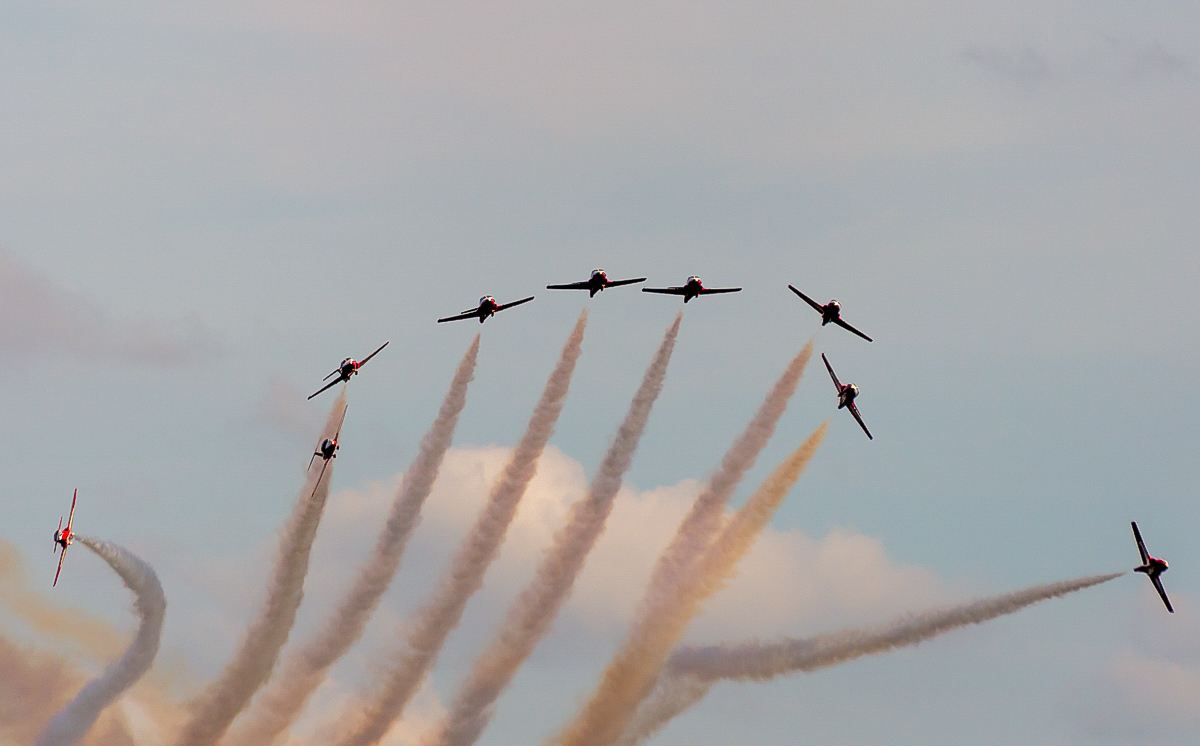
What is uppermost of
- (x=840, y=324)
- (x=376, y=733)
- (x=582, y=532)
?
(x=840, y=324)

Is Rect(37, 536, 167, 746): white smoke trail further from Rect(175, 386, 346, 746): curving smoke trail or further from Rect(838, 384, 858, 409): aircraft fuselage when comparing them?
Rect(838, 384, 858, 409): aircraft fuselage

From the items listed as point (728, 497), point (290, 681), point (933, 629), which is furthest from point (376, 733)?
point (933, 629)

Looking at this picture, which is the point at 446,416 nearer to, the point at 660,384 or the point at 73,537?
the point at 660,384

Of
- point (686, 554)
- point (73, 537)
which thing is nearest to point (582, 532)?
point (686, 554)

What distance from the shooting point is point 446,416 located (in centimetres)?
15212

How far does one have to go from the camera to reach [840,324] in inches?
5871

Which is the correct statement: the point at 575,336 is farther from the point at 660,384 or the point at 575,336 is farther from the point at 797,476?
the point at 797,476

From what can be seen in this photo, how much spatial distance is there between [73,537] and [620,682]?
125 ft

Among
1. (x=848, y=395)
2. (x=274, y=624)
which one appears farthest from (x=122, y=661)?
(x=848, y=395)

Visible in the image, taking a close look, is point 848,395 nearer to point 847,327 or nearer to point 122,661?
point 847,327

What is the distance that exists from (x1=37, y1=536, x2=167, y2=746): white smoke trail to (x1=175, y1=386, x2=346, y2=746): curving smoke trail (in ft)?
16.8

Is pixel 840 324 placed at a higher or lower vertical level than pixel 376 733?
higher

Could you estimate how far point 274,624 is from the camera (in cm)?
15400

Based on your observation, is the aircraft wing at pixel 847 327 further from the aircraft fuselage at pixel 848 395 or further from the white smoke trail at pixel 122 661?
the white smoke trail at pixel 122 661
